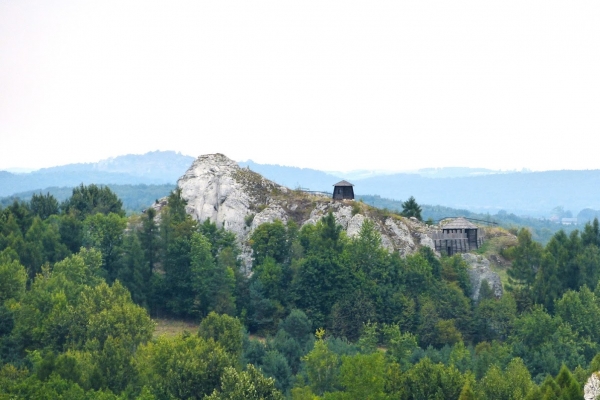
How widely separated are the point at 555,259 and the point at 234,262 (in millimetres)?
28747

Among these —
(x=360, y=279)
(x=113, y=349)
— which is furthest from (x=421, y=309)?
(x=113, y=349)

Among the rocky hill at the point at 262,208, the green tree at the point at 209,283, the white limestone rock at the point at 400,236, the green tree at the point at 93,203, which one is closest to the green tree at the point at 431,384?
the green tree at the point at 209,283

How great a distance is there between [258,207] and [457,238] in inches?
788

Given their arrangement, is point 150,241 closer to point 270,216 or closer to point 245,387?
point 270,216

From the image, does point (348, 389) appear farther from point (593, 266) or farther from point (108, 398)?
point (593, 266)

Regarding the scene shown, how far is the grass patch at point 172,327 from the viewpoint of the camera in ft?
224

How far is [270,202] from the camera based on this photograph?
278ft

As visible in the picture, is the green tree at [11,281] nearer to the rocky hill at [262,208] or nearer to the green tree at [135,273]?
the green tree at [135,273]

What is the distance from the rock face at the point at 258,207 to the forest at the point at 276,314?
2.74 meters

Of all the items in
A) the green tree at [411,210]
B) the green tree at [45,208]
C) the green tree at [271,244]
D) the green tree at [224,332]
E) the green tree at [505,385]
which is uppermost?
the green tree at [45,208]

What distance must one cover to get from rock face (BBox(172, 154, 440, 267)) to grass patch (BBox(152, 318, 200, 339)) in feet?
31.0

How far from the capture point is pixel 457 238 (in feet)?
278

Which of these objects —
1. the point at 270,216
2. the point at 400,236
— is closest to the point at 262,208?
the point at 270,216

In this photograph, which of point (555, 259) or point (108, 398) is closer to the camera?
point (108, 398)
